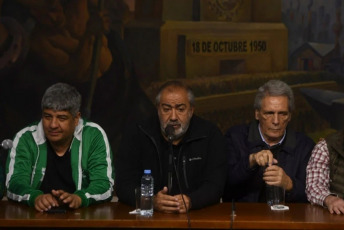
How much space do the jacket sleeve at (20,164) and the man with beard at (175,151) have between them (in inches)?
20.8

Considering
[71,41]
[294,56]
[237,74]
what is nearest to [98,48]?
[71,41]

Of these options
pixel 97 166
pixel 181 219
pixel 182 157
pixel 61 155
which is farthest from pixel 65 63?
pixel 181 219

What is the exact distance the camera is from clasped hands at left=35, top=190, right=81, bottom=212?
442 centimetres

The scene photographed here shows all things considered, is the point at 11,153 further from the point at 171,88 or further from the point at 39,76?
the point at 39,76

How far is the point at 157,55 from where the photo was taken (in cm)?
618

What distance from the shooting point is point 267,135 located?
16.2 ft

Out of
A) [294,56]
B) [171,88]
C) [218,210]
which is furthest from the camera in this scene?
[294,56]

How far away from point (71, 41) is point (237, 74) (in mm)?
1317

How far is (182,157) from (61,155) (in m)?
0.74

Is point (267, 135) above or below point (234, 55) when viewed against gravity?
below

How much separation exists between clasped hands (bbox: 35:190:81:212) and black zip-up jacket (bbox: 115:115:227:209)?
36cm

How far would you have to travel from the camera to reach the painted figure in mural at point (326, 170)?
4551 millimetres

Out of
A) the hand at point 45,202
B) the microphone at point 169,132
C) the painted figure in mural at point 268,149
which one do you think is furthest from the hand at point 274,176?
the hand at point 45,202

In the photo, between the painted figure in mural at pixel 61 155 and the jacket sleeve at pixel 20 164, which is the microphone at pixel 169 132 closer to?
the painted figure in mural at pixel 61 155
